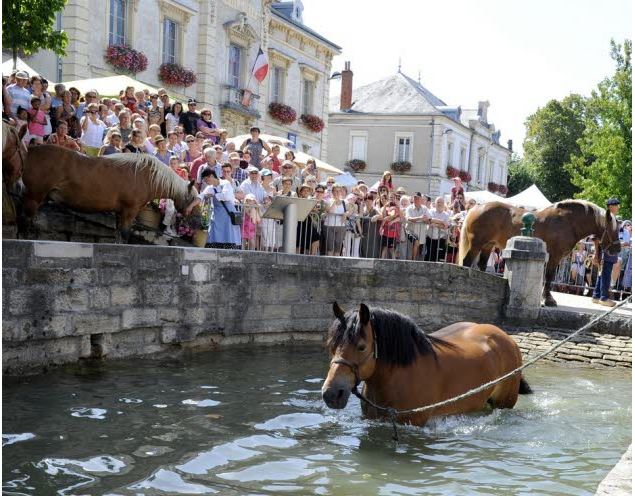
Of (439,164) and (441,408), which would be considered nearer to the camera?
(441,408)

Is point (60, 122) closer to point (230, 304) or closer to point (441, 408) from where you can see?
point (230, 304)

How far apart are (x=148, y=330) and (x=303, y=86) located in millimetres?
26343

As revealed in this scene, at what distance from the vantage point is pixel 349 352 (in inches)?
229

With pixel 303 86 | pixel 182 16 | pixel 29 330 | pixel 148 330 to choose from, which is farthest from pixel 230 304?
pixel 303 86

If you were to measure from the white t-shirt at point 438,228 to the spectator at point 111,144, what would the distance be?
6325mm

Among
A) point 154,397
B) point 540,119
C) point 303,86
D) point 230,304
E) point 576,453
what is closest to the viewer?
point 576,453

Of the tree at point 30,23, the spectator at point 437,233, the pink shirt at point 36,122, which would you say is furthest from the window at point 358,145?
the pink shirt at point 36,122

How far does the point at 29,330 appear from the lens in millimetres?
7891

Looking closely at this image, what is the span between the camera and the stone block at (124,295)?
29.3 ft

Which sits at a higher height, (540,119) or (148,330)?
(540,119)

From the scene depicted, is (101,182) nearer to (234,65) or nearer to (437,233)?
(437,233)

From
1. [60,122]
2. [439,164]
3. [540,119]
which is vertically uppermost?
[540,119]

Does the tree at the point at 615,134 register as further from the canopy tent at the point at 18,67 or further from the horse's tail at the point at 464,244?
the canopy tent at the point at 18,67

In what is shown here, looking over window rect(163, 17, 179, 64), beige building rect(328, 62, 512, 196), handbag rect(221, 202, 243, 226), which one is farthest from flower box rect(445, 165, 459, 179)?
handbag rect(221, 202, 243, 226)
